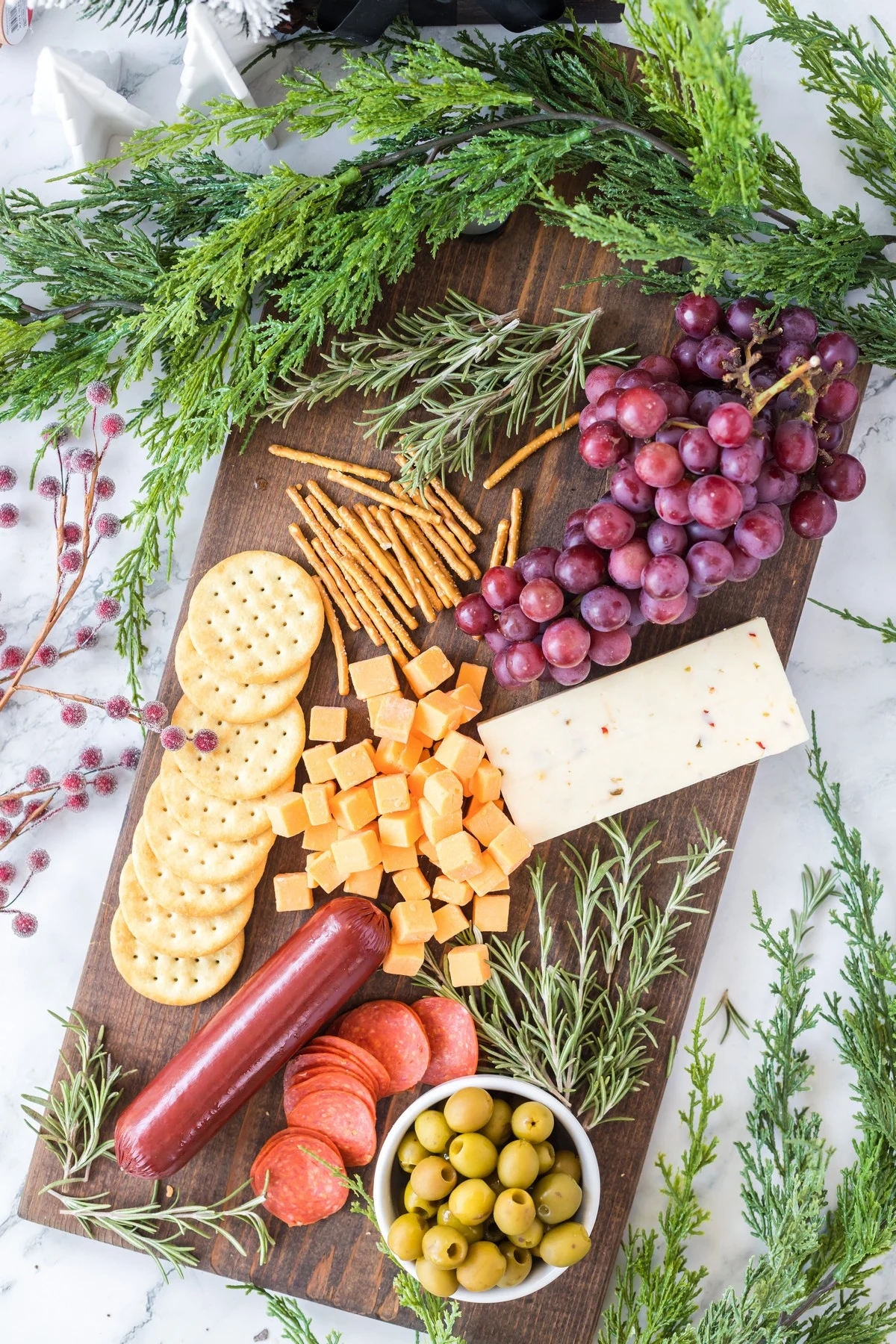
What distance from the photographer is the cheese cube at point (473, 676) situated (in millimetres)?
1875

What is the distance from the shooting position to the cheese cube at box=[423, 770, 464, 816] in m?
1.80

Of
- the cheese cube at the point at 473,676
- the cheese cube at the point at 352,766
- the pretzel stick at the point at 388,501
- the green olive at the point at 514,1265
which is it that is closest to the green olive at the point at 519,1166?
the green olive at the point at 514,1265

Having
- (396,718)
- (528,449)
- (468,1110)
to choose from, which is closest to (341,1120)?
(468,1110)

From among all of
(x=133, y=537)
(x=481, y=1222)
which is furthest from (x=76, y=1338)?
(x=133, y=537)

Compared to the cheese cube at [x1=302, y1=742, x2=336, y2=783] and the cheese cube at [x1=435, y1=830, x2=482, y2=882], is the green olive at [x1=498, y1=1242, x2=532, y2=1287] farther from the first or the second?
the cheese cube at [x1=302, y1=742, x2=336, y2=783]

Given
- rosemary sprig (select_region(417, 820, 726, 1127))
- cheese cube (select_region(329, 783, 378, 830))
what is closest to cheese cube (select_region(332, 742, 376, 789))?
cheese cube (select_region(329, 783, 378, 830))

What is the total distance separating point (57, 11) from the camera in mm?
1932

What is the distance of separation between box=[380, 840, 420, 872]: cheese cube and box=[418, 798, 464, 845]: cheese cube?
5cm

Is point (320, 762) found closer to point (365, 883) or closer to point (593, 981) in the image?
point (365, 883)

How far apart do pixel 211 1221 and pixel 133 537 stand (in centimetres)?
131

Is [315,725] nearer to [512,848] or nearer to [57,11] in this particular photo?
[512,848]

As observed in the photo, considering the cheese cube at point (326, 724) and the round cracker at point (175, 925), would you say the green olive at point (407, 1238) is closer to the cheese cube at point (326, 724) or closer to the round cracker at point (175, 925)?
the round cracker at point (175, 925)

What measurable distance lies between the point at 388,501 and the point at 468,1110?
3.48 ft

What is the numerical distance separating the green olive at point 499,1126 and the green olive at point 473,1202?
0.26 feet
